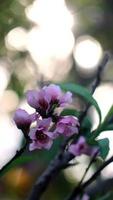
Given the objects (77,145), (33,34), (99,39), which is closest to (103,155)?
(77,145)

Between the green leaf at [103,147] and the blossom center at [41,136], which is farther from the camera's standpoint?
the green leaf at [103,147]

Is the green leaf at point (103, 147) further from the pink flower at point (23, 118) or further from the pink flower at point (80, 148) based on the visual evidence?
the pink flower at point (23, 118)

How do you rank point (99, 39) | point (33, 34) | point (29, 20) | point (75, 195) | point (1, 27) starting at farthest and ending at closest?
point (99, 39) < point (33, 34) < point (29, 20) < point (1, 27) < point (75, 195)

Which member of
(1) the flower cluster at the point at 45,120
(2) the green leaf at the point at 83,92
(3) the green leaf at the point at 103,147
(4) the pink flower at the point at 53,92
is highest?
(4) the pink flower at the point at 53,92

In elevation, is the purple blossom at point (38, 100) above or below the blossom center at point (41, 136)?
above

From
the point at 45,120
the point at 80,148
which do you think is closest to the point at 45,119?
the point at 45,120

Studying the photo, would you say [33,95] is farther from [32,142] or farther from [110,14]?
[110,14]

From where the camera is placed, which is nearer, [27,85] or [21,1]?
[21,1]

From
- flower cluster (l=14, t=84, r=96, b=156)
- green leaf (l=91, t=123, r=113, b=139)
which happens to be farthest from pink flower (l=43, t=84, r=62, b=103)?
green leaf (l=91, t=123, r=113, b=139)

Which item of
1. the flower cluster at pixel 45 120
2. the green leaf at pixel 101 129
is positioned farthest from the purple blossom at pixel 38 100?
the green leaf at pixel 101 129
